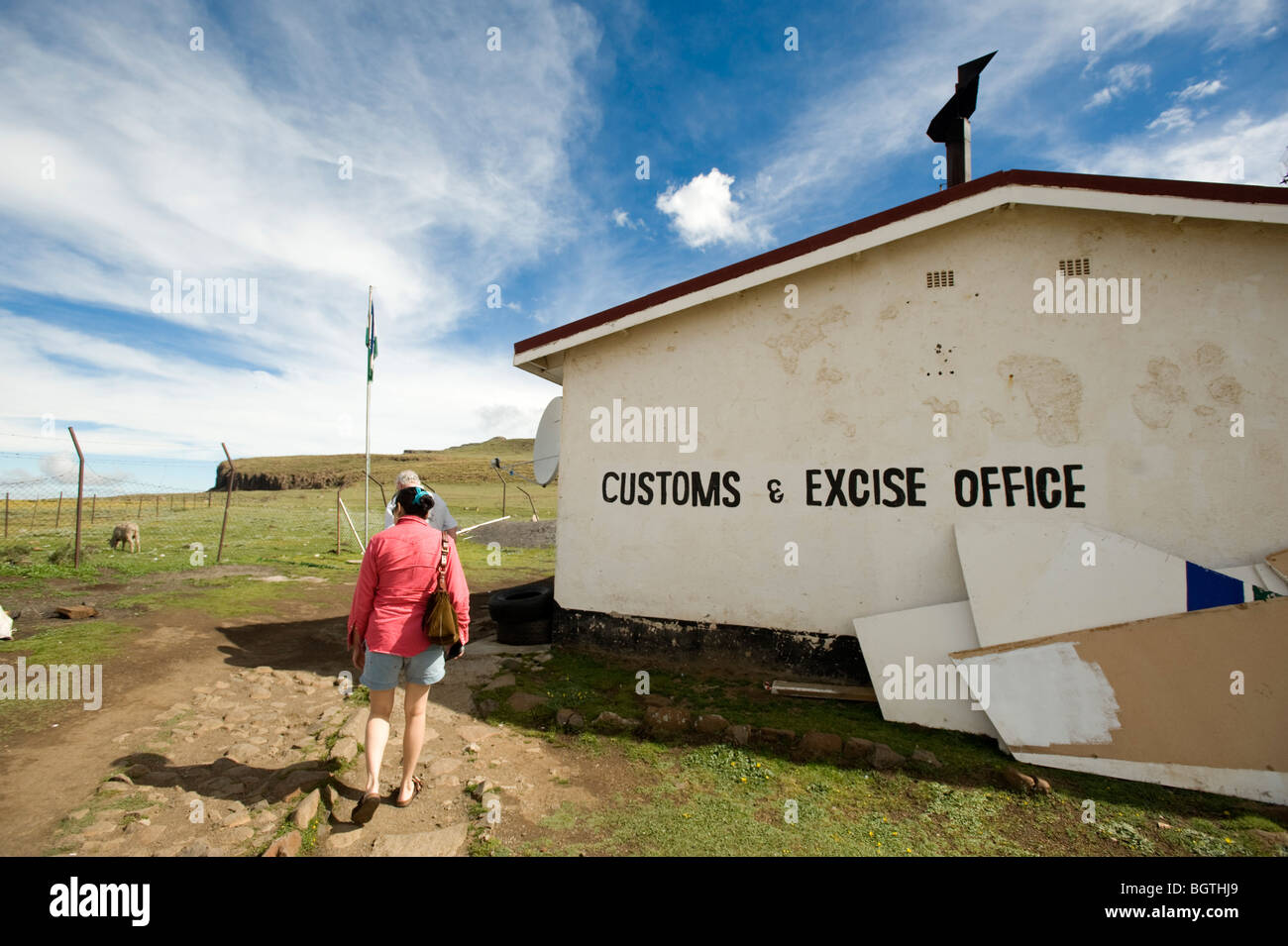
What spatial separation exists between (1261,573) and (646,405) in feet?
20.8

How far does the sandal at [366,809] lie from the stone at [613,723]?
2.21m

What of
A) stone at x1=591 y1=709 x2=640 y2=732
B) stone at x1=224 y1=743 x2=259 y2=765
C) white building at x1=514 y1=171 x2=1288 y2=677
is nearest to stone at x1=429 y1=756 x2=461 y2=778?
stone at x1=591 y1=709 x2=640 y2=732

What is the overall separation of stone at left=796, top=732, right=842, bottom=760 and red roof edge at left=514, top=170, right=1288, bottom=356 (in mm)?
5159

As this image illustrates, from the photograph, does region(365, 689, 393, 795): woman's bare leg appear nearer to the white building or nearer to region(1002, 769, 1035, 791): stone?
the white building

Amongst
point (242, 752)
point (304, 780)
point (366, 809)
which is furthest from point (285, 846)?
point (242, 752)

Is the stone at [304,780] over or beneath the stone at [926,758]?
over

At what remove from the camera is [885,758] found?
4.62 metres

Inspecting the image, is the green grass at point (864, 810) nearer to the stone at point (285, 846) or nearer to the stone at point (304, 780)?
the stone at point (285, 846)

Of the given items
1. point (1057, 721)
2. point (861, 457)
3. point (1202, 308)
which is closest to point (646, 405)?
point (861, 457)

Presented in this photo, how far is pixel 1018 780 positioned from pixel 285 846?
492cm

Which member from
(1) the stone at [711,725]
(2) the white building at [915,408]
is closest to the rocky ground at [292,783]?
(1) the stone at [711,725]

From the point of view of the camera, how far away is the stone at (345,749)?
447cm
